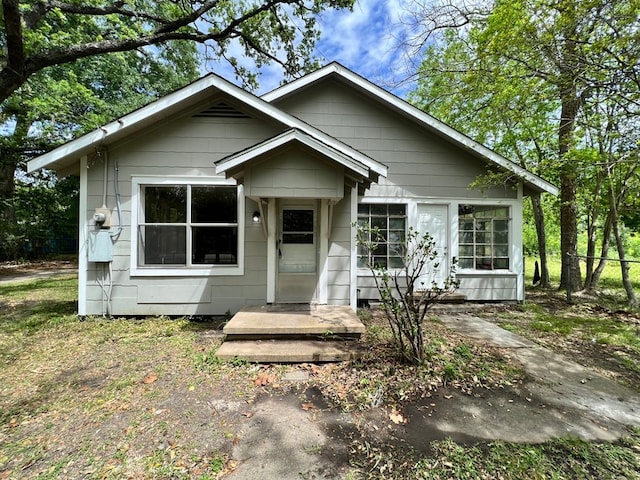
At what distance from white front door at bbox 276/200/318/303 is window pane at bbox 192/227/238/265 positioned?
0.95m

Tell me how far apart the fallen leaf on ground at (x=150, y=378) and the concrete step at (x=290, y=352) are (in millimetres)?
718

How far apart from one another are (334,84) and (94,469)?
303 inches

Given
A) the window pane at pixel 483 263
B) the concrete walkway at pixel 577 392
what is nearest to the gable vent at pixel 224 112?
the concrete walkway at pixel 577 392

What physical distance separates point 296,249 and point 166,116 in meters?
3.51

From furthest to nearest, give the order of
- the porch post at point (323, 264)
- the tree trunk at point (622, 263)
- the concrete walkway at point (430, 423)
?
the tree trunk at point (622, 263), the porch post at point (323, 264), the concrete walkway at point (430, 423)

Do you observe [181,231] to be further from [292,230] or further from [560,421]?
[560,421]

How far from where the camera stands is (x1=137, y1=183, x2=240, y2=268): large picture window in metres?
5.44

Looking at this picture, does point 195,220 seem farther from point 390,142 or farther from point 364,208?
point 390,142

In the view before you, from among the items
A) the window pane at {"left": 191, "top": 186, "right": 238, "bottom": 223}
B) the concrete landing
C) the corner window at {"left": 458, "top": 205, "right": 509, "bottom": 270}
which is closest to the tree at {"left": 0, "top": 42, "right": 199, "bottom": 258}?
the window pane at {"left": 191, "top": 186, "right": 238, "bottom": 223}

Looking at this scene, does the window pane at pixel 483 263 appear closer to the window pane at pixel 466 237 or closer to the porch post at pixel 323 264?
the window pane at pixel 466 237

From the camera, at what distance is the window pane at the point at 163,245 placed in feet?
17.8

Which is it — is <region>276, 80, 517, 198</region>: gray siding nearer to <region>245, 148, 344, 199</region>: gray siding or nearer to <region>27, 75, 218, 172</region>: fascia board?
<region>27, 75, 218, 172</region>: fascia board

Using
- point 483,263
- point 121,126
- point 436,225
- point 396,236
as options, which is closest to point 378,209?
point 396,236

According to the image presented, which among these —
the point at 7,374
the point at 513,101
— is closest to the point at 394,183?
the point at 513,101
